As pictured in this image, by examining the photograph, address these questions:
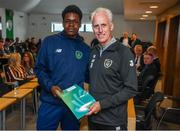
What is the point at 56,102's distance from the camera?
6.42 feet

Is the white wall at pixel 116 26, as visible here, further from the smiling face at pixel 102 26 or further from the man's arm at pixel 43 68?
the smiling face at pixel 102 26

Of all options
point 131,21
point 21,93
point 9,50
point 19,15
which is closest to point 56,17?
point 19,15

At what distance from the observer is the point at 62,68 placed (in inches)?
75.2

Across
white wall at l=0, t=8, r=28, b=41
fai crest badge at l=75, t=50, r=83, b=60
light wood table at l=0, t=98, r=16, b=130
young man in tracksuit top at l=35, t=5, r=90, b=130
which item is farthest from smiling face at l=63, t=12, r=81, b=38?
white wall at l=0, t=8, r=28, b=41

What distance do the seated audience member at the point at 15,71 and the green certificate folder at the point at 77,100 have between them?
340 centimetres

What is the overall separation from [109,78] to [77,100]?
0.23 m

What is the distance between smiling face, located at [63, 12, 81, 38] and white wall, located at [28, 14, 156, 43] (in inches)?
574

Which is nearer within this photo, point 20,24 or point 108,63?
point 108,63

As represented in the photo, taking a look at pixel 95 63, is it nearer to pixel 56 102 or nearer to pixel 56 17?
pixel 56 102

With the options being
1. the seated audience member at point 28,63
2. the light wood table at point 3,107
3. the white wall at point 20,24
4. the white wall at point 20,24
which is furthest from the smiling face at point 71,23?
the white wall at point 20,24

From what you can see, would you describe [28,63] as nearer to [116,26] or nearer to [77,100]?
[77,100]

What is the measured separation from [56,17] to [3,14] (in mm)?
4764

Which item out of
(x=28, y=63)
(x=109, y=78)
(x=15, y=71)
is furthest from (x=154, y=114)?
(x=28, y=63)

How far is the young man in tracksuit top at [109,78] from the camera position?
1.58 meters
